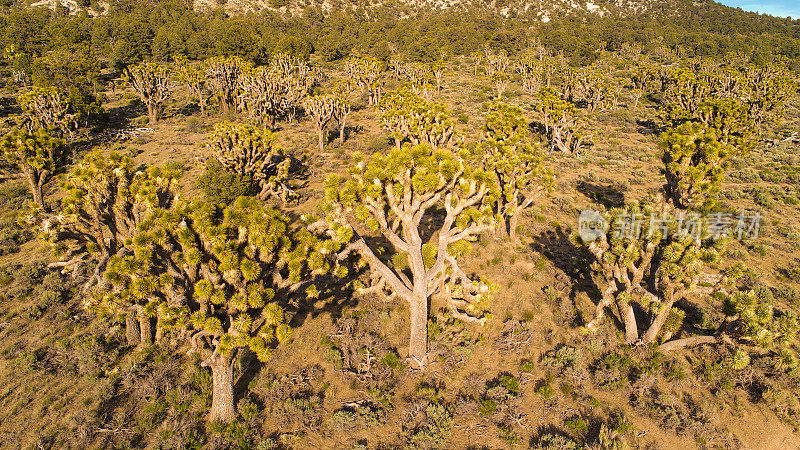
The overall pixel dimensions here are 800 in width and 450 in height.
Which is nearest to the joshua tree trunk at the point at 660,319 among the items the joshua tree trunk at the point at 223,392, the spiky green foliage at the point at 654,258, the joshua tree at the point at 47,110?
the spiky green foliage at the point at 654,258

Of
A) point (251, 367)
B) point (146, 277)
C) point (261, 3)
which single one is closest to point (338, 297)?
point (251, 367)

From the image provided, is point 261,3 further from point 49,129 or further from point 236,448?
point 236,448

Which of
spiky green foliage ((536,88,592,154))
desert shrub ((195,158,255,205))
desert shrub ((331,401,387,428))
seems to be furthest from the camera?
spiky green foliage ((536,88,592,154))

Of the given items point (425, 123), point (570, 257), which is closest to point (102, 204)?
point (425, 123)

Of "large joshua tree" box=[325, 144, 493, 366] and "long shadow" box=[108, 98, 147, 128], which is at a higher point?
"long shadow" box=[108, 98, 147, 128]

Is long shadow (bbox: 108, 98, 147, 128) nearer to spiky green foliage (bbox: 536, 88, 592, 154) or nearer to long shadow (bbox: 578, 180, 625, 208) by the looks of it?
spiky green foliage (bbox: 536, 88, 592, 154)

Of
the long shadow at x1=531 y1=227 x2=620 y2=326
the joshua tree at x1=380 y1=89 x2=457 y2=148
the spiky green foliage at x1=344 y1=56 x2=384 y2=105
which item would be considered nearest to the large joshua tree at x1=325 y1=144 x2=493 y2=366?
the long shadow at x1=531 y1=227 x2=620 y2=326

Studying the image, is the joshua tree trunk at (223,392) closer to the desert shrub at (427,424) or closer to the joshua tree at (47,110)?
the desert shrub at (427,424)

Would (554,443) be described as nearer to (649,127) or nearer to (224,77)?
(649,127)
